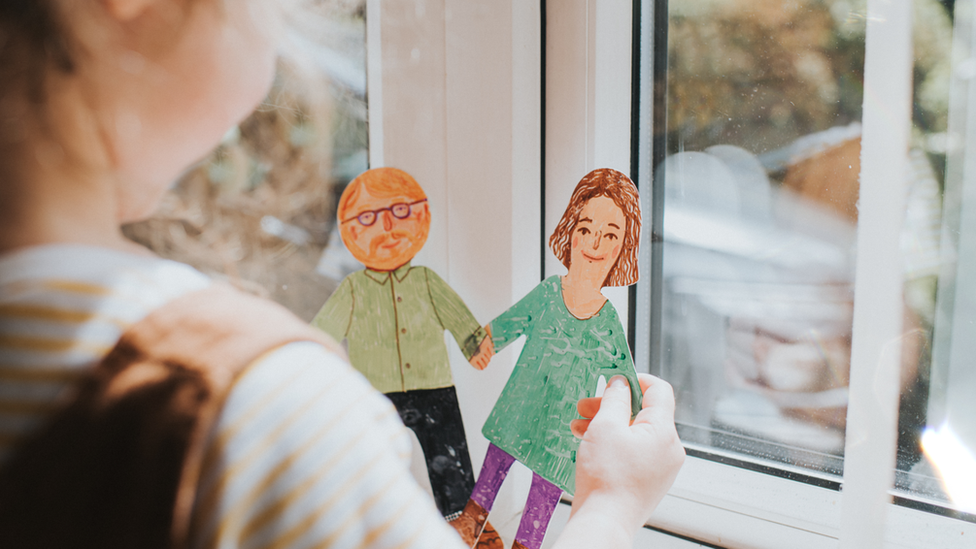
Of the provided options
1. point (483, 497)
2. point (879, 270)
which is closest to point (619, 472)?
point (483, 497)

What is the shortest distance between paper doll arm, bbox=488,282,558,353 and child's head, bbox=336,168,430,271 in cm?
14

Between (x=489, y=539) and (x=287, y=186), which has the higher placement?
(x=287, y=186)

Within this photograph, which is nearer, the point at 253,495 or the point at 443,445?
the point at 253,495

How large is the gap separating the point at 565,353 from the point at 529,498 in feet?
0.59

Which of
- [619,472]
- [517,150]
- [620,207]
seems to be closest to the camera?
[619,472]

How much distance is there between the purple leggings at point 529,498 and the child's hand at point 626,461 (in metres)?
0.11

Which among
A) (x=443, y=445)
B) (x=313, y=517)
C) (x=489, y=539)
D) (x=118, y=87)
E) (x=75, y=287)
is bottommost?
(x=489, y=539)

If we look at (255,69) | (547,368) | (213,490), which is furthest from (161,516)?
(547,368)

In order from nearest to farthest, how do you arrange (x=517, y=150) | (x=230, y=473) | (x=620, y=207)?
1. (x=230, y=473)
2. (x=620, y=207)
3. (x=517, y=150)

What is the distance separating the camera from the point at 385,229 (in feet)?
1.96

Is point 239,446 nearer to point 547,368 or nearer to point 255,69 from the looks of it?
point 255,69

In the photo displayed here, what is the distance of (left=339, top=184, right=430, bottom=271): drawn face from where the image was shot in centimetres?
58

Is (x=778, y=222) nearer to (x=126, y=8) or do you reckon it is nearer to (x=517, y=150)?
(x=517, y=150)

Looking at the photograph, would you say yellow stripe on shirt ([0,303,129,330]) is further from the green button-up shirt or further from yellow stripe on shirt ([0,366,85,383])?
the green button-up shirt
